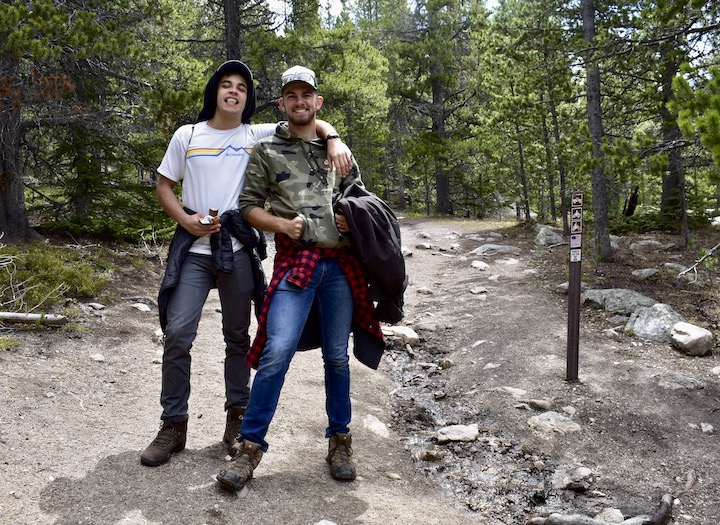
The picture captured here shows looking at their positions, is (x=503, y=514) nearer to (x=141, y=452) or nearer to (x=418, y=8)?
(x=141, y=452)

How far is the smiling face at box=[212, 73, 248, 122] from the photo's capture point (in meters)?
3.56

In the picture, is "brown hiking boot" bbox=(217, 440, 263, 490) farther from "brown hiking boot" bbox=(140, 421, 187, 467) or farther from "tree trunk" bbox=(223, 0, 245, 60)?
"tree trunk" bbox=(223, 0, 245, 60)

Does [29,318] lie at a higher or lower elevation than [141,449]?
higher

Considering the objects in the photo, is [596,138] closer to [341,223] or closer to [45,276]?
[341,223]

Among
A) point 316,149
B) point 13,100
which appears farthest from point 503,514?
point 13,100

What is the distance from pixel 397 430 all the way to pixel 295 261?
2414mm

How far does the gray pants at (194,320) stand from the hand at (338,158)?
2.52ft

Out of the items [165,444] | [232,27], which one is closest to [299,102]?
[165,444]

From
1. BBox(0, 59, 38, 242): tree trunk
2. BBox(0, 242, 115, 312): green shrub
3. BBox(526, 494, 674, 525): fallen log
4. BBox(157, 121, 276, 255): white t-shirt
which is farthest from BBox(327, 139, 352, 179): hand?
BBox(0, 59, 38, 242): tree trunk

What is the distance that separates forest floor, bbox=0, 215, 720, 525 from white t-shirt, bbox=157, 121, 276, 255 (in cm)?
145

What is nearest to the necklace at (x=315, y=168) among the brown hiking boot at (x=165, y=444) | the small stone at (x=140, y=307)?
the brown hiking boot at (x=165, y=444)

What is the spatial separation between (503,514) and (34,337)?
4833 millimetres

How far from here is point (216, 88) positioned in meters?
3.63

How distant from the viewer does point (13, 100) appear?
7.29 metres
